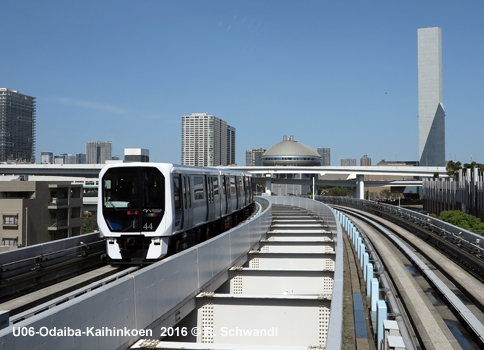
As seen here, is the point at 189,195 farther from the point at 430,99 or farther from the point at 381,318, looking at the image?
the point at 430,99

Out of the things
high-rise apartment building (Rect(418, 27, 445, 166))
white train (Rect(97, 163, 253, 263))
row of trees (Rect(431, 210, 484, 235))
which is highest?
high-rise apartment building (Rect(418, 27, 445, 166))

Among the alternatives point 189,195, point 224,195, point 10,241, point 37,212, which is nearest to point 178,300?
point 189,195

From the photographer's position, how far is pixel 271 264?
17.4m

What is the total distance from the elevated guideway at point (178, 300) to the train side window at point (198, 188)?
7.40 ft

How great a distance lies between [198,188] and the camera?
1862cm

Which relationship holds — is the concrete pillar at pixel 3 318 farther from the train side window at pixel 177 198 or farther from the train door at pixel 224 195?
the train door at pixel 224 195

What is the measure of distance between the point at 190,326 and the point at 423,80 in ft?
601

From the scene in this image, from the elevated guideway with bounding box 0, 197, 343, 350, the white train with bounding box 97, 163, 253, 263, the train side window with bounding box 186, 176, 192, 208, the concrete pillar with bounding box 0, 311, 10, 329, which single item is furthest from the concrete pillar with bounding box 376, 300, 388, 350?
the train side window with bounding box 186, 176, 192, 208

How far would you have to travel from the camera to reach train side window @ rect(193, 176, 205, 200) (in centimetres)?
1806

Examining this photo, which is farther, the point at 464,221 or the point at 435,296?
the point at 464,221

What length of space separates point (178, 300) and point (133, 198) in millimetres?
5911

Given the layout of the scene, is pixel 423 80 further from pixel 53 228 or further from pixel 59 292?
pixel 59 292

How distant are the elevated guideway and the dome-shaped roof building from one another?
156m

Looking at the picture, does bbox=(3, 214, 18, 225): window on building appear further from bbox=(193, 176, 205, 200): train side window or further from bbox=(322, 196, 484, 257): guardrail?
bbox=(193, 176, 205, 200): train side window
